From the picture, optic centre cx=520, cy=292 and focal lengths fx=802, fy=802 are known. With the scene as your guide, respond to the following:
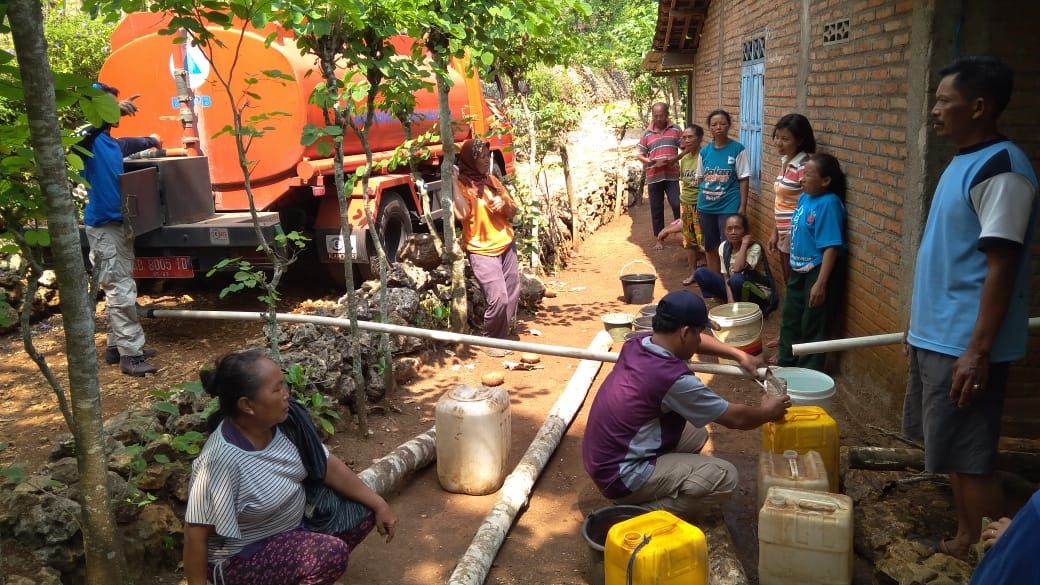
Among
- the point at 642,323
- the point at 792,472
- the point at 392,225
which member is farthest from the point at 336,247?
the point at 792,472

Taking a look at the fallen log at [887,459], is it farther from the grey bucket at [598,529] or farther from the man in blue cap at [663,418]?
the grey bucket at [598,529]

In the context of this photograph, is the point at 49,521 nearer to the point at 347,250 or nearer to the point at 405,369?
the point at 347,250

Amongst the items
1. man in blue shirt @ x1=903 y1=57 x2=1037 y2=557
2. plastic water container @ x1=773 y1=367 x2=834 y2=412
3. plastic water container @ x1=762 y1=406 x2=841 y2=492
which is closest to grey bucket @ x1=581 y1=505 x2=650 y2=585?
plastic water container @ x1=762 y1=406 x2=841 y2=492

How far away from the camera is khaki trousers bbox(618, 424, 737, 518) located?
Result: 139 inches

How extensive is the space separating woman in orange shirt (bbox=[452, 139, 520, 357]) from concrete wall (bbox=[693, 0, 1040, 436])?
2.58 m

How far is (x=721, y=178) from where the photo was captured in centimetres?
761

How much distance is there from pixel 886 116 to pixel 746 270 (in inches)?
84.9

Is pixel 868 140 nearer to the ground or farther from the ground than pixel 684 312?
farther from the ground

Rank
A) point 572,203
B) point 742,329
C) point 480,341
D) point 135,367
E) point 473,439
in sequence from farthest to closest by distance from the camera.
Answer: point 572,203 → point 135,367 → point 742,329 → point 480,341 → point 473,439

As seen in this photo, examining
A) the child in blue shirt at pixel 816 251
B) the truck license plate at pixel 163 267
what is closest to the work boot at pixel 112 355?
the truck license plate at pixel 163 267

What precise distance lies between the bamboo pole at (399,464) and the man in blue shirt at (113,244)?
99.9 inches

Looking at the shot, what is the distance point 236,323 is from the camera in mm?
7309

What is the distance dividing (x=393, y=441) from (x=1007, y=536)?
407 cm

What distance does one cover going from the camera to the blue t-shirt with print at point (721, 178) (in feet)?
24.9
